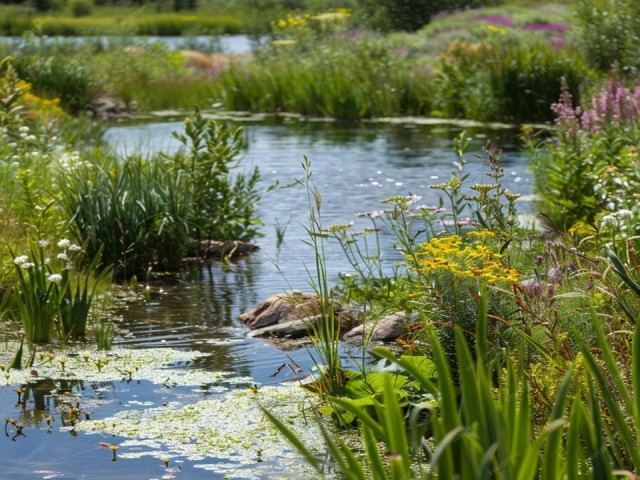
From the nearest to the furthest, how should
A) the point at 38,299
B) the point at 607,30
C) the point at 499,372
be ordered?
the point at 499,372, the point at 38,299, the point at 607,30

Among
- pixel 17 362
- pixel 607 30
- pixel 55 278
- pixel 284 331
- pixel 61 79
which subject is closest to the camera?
pixel 17 362

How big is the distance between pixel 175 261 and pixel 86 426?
4.17 meters

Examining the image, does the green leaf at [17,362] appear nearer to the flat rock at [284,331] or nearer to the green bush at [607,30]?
the flat rock at [284,331]

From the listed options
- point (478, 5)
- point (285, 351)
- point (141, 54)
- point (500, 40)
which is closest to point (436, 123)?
point (500, 40)

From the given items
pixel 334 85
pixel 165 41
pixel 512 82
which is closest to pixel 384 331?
pixel 512 82

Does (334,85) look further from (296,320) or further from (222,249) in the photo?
(296,320)

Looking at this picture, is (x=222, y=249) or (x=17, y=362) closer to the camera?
(x=17, y=362)

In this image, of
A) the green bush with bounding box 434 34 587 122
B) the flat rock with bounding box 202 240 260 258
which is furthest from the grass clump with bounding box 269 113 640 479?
the green bush with bounding box 434 34 587 122

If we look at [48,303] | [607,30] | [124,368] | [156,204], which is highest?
[607,30]

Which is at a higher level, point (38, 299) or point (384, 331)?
point (38, 299)

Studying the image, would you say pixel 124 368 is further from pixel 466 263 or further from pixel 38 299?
pixel 466 263

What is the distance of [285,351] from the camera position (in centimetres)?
704

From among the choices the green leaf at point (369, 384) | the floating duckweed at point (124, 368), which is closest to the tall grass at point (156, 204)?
the floating duckweed at point (124, 368)

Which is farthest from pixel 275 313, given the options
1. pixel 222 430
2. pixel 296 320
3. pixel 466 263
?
pixel 466 263
